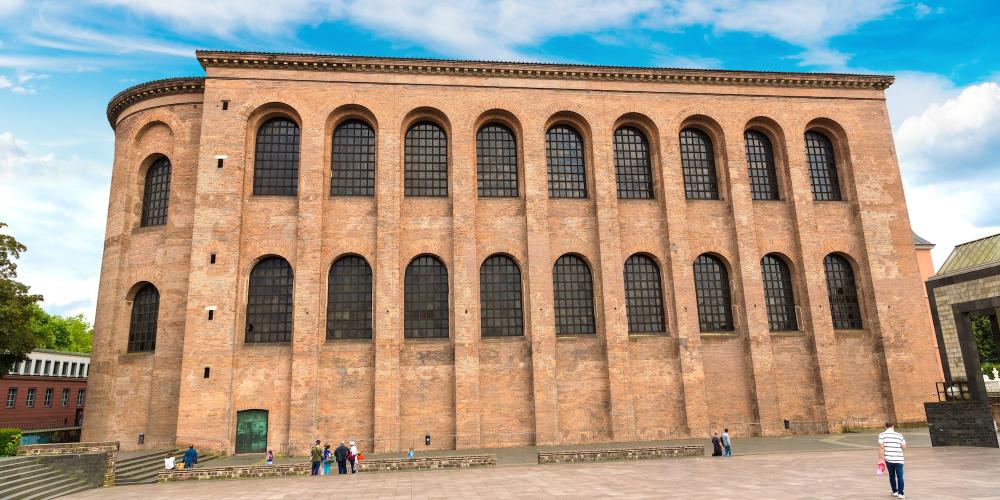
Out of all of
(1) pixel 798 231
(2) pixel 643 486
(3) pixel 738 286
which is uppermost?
(1) pixel 798 231

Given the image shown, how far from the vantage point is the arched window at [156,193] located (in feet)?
79.8

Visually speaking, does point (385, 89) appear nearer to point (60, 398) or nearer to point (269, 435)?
point (269, 435)

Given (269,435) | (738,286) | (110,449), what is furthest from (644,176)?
(110,449)

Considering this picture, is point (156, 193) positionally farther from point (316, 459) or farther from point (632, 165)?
point (632, 165)

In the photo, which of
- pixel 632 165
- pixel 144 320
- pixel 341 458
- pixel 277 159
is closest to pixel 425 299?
pixel 341 458

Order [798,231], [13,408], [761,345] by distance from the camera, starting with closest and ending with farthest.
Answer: [761,345]
[798,231]
[13,408]

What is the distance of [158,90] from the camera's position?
24.8 meters

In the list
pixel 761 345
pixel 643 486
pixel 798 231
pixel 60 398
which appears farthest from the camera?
pixel 60 398

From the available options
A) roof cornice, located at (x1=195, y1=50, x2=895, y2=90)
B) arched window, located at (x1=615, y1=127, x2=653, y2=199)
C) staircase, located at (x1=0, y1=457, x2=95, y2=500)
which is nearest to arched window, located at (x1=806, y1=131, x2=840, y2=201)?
roof cornice, located at (x1=195, y1=50, x2=895, y2=90)

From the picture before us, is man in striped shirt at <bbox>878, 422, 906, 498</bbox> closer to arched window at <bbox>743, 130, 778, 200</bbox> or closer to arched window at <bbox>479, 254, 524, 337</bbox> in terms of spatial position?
arched window at <bbox>479, 254, 524, 337</bbox>

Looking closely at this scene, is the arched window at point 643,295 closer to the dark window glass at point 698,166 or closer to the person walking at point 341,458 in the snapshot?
the dark window glass at point 698,166

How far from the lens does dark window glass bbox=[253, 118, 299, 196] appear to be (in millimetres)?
23750

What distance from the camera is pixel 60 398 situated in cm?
4088

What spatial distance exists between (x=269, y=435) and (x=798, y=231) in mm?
23774
